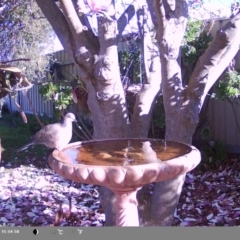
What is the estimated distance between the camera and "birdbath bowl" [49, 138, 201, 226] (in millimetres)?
1599

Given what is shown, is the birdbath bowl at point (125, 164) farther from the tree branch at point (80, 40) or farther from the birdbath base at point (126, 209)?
the tree branch at point (80, 40)

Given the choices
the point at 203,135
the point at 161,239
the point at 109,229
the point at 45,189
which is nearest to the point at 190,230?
the point at 161,239

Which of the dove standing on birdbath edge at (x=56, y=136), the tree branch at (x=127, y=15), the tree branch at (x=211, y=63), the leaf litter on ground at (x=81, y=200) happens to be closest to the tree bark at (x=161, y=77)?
the tree branch at (x=211, y=63)

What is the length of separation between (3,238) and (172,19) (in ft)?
4.76

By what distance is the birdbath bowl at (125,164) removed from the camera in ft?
5.24

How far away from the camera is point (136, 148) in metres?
2.05

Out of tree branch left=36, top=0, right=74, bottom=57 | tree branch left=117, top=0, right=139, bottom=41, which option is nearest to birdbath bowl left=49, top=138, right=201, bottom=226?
tree branch left=36, top=0, right=74, bottom=57

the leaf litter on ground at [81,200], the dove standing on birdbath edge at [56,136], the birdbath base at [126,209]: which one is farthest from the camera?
the leaf litter on ground at [81,200]

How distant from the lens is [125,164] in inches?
66.6

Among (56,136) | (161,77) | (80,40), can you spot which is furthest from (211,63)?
(56,136)

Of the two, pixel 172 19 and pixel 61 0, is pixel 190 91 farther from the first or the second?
pixel 61 0

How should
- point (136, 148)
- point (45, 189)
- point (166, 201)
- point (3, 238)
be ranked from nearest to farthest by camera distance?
point (3, 238) < point (136, 148) < point (166, 201) < point (45, 189)

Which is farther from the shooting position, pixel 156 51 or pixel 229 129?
pixel 229 129

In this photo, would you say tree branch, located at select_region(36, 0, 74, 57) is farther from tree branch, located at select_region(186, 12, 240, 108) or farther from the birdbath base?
the birdbath base
